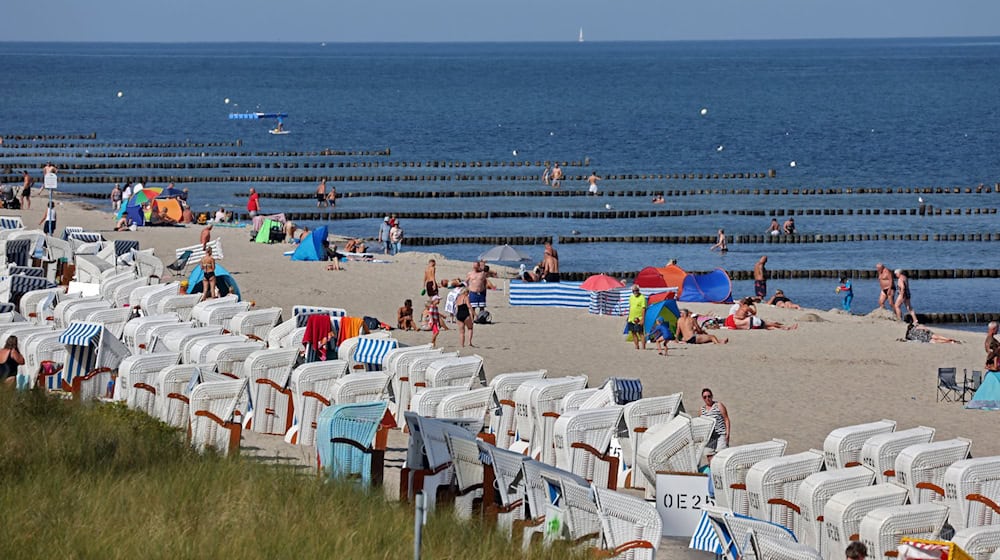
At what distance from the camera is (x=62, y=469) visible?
10.6 m

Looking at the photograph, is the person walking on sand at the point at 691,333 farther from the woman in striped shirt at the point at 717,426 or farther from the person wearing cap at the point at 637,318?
the woman in striped shirt at the point at 717,426

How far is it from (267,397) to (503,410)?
8.92ft

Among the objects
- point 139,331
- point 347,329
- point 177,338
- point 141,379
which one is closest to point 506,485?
point 141,379

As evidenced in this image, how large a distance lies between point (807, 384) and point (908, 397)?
146 centimetres

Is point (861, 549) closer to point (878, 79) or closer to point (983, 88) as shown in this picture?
point (983, 88)

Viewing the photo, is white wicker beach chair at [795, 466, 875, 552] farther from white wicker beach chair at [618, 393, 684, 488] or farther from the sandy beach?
the sandy beach

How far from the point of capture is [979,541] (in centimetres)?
1006

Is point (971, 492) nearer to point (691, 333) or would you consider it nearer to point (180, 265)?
point (691, 333)

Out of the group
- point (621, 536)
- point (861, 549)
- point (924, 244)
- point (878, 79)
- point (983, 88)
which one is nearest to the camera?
point (861, 549)

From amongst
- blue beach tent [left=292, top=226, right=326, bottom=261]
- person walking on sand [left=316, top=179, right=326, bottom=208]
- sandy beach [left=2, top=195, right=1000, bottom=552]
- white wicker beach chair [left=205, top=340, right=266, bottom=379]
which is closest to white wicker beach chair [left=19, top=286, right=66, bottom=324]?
sandy beach [left=2, top=195, right=1000, bottom=552]

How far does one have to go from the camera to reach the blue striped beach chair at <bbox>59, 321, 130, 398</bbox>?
16.0 m

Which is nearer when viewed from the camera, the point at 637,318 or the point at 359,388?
the point at 359,388

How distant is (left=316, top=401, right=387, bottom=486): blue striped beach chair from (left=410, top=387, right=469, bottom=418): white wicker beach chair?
137 cm

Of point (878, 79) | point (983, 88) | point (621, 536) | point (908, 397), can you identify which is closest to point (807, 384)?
point (908, 397)
